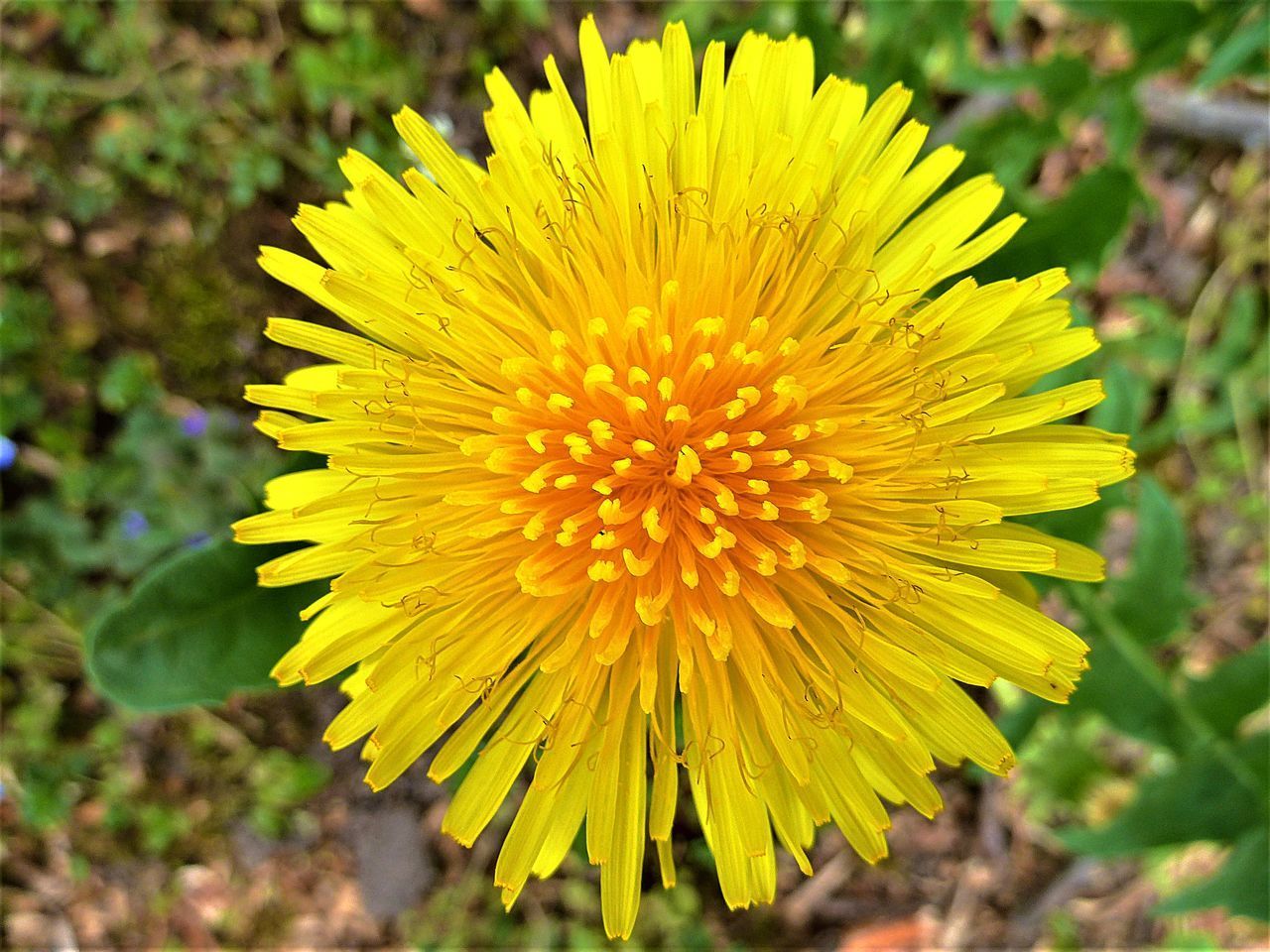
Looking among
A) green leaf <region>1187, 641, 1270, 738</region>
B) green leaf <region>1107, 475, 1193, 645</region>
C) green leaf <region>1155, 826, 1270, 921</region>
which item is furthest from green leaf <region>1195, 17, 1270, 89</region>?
green leaf <region>1155, 826, 1270, 921</region>

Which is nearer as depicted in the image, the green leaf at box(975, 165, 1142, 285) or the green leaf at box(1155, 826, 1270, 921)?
the green leaf at box(975, 165, 1142, 285)

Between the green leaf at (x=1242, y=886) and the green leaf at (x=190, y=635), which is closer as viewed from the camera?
the green leaf at (x=190, y=635)

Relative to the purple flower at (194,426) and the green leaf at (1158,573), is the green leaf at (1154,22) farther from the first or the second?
the purple flower at (194,426)

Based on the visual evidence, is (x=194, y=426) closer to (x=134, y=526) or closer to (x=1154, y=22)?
(x=134, y=526)

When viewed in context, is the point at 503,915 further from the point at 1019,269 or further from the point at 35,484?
the point at 1019,269

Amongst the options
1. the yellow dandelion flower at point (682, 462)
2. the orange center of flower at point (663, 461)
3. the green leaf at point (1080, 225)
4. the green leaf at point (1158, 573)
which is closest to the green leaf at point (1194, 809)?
the green leaf at point (1158, 573)

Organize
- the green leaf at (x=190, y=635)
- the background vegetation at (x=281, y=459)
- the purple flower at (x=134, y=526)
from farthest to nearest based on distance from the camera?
1. the background vegetation at (x=281, y=459)
2. the purple flower at (x=134, y=526)
3. the green leaf at (x=190, y=635)

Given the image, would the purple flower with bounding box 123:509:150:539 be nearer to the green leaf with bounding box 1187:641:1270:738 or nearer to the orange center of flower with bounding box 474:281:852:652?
the orange center of flower with bounding box 474:281:852:652
